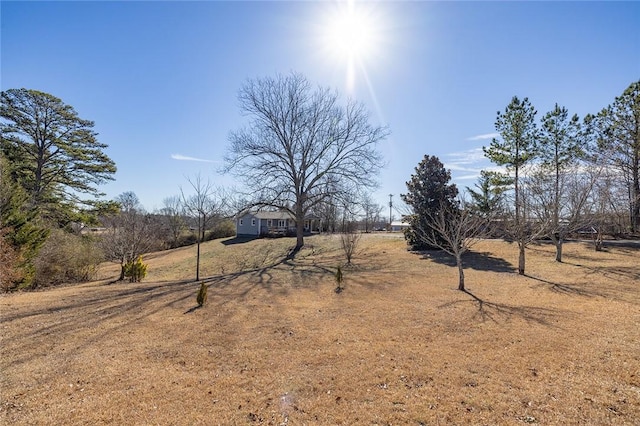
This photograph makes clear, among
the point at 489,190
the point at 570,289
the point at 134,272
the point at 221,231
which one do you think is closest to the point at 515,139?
the point at 489,190

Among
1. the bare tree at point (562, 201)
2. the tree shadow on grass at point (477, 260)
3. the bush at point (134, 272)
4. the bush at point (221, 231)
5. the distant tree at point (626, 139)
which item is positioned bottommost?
the bush at point (134, 272)

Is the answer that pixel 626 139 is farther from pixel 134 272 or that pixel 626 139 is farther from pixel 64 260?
pixel 64 260

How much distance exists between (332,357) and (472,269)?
1151cm

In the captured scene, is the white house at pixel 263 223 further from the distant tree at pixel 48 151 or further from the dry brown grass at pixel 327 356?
the dry brown grass at pixel 327 356

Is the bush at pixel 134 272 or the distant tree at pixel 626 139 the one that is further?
the distant tree at pixel 626 139

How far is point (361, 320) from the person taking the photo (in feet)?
23.3

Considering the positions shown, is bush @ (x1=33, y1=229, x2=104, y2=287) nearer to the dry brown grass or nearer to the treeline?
the dry brown grass

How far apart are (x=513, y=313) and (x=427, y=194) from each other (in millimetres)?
12303

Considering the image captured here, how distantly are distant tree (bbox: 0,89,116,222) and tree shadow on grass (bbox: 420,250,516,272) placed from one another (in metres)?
21.3

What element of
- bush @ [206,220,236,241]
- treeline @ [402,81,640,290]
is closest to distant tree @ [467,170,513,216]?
treeline @ [402,81,640,290]

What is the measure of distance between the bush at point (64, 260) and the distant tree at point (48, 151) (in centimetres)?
294

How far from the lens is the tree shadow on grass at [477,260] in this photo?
47.1 ft

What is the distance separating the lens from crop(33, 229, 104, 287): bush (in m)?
13.0

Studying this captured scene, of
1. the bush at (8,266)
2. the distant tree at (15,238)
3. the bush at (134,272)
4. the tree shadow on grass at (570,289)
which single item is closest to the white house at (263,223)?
the bush at (134,272)
